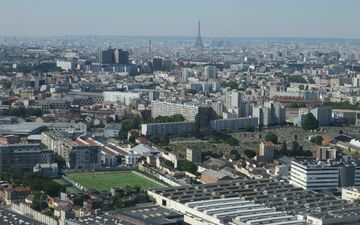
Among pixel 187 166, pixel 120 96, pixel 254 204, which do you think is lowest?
pixel 120 96

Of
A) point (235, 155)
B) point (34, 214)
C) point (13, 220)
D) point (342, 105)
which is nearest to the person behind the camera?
point (13, 220)

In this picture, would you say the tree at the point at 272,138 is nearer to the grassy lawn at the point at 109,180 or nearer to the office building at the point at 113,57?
the grassy lawn at the point at 109,180

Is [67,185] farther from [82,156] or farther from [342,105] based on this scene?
[342,105]

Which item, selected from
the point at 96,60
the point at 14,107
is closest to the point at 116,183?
the point at 14,107

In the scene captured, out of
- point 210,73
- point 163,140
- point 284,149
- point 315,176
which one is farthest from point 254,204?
point 210,73

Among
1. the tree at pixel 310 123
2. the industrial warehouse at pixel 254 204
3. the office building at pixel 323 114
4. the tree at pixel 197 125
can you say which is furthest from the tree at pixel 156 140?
the industrial warehouse at pixel 254 204

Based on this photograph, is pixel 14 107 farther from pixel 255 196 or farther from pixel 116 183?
pixel 255 196
